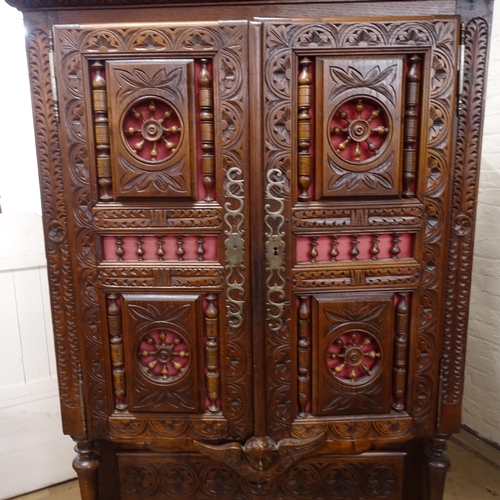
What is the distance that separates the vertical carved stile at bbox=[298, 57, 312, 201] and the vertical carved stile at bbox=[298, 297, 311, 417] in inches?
12.5

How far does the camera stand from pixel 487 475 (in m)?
1.67

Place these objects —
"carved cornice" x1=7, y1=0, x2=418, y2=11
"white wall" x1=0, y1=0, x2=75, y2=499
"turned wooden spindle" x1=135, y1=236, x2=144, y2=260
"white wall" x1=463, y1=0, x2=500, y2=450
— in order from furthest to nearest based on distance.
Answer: "white wall" x1=463, y1=0, x2=500, y2=450, "white wall" x1=0, y1=0, x2=75, y2=499, "turned wooden spindle" x1=135, y1=236, x2=144, y2=260, "carved cornice" x1=7, y1=0, x2=418, y2=11

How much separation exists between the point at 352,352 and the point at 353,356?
1 centimetres

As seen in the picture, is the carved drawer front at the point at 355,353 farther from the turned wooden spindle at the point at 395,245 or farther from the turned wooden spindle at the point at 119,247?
the turned wooden spindle at the point at 119,247

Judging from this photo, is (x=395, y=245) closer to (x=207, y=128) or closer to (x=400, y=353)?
(x=400, y=353)

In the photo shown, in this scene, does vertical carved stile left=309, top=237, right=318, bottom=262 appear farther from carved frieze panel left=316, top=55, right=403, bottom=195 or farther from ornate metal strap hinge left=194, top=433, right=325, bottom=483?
ornate metal strap hinge left=194, top=433, right=325, bottom=483

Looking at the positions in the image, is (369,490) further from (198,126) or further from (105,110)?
(105,110)

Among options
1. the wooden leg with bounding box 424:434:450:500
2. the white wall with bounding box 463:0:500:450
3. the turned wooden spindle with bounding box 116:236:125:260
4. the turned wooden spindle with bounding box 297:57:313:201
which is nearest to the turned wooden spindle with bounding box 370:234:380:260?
the turned wooden spindle with bounding box 297:57:313:201

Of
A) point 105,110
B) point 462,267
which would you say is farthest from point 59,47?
point 462,267

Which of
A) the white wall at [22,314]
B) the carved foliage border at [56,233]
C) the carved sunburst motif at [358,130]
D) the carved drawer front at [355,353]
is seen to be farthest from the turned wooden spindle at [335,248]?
the white wall at [22,314]

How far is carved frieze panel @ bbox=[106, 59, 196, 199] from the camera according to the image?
42.8 inches

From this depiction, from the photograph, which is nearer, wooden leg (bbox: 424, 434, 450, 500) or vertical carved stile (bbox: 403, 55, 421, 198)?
vertical carved stile (bbox: 403, 55, 421, 198)

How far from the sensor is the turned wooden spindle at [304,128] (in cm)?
108

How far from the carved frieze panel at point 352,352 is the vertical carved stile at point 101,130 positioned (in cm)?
67
